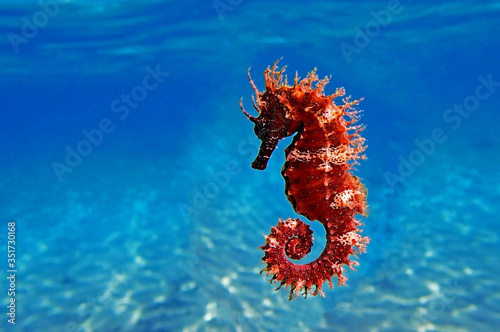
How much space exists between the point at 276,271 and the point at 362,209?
624mm

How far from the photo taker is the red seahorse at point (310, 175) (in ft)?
6.58

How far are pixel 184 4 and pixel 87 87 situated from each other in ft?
95.8

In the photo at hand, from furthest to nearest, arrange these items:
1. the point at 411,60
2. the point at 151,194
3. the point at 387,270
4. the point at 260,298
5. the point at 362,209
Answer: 1. the point at 411,60
2. the point at 151,194
3. the point at 387,270
4. the point at 260,298
5. the point at 362,209

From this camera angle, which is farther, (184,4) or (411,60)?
(411,60)

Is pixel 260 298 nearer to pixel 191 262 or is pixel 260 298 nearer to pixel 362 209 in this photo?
pixel 191 262

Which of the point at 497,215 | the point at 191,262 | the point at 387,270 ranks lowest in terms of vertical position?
the point at 387,270

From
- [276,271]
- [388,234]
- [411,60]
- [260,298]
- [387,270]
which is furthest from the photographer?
[411,60]

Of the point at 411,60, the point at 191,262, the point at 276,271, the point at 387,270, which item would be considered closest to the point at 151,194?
the point at 191,262

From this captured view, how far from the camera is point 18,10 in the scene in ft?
55.4

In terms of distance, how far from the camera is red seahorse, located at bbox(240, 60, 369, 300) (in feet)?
6.58

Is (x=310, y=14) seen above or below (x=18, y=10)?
below

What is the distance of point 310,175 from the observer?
2.02 metres

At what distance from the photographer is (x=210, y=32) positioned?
70.2 ft

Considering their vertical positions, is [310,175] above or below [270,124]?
below
